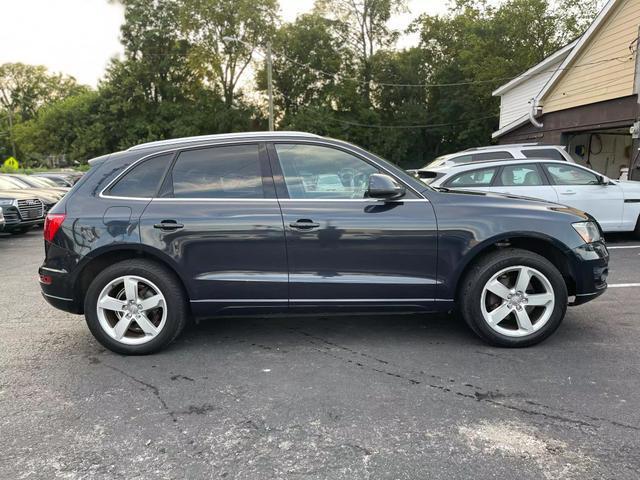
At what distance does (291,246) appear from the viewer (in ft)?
12.1

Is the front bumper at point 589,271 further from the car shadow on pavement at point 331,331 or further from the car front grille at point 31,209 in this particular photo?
the car front grille at point 31,209

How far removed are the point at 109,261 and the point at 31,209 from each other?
9.17 metres

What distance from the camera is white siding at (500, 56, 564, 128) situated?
19.3 metres

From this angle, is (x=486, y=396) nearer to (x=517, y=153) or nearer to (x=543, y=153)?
(x=517, y=153)

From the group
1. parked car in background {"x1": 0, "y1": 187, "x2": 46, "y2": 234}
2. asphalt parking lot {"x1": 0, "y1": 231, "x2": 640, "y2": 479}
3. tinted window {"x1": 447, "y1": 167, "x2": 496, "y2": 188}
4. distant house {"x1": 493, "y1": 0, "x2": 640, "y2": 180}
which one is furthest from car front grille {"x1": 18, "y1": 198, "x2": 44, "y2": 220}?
distant house {"x1": 493, "y1": 0, "x2": 640, "y2": 180}

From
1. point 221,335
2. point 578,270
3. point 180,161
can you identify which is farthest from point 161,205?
point 578,270

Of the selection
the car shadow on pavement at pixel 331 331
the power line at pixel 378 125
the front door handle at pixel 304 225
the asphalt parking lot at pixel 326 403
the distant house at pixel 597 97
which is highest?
the power line at pixel 378 125

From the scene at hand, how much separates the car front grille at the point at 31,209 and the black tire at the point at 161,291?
9.01m

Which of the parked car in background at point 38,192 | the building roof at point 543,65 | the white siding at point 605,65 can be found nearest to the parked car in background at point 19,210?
the parked car in background at point 38,192

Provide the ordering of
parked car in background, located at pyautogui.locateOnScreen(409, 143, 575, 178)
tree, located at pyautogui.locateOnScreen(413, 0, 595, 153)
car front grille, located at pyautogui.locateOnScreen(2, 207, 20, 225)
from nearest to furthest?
parked car in background, located at pyautogui.locateOnScreen(409, 143, 575, 178) → car front grille, located at pyautogui.locateOnScreen(2, 207, 20, 225) → tree, located at pyautogui.locateOnScreen(413, 0, 595, 153)

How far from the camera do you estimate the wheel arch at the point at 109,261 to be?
372cm

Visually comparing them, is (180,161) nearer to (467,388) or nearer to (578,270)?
(467,388)

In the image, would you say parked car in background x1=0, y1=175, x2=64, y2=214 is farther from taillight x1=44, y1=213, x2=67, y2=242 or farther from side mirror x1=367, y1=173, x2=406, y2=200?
side mirror x1=367, y1=173, x2=406, y2=200

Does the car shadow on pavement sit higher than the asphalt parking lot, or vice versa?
the car shadow on pavement
